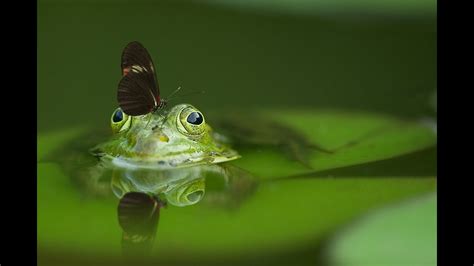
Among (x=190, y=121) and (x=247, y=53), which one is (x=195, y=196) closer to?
(x=190, y=121)

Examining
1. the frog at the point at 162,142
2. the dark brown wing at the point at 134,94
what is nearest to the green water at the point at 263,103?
the frog at the point at 162,142

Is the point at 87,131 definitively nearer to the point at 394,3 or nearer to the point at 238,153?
the point at 238,153

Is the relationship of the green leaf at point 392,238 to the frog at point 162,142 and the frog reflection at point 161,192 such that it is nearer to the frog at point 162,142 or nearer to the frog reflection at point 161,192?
the frog reflection at point 161,192

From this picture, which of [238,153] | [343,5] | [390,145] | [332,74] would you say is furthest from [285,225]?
[343,5]

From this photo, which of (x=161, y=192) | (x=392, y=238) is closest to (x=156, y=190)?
(x=161, y=192)

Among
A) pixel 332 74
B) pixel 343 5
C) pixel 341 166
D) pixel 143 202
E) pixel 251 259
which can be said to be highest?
pixel 343 5

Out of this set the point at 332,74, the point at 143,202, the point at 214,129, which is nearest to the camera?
the point at 143,202
